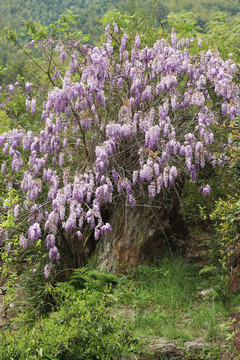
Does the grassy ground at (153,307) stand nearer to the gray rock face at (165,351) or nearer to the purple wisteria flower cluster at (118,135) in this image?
the gray rock face at (165,351)

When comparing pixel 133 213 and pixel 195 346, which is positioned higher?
pixel 133 213

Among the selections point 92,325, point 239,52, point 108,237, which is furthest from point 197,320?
point 239,52

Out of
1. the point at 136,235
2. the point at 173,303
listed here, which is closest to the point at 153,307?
the point at 173,303

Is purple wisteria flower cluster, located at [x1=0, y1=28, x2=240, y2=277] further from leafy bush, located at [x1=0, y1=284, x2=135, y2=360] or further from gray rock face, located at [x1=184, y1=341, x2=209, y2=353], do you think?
gray rock face, located at [x1=184, y1=341, x2=209, y2=353]

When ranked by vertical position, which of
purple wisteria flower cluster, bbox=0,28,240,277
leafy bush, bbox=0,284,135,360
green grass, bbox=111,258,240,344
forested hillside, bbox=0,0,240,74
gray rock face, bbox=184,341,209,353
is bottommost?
green grass, bbox=111,258,240,344

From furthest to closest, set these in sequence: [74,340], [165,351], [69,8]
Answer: [69,8], [165,351], [74,340]

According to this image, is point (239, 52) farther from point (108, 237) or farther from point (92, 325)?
point (92, 325)

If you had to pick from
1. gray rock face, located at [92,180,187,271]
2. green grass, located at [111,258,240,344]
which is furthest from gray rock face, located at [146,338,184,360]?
gray rock face, located at [92,180,187,271]

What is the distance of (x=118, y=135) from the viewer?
18.5ft

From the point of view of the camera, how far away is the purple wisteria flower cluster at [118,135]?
4984 mm

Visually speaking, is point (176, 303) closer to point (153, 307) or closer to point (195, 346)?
point (153, 307)

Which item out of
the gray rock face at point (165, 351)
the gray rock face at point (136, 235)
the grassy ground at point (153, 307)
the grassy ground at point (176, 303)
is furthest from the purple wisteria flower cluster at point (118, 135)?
the gray rock face at point (165, 351)

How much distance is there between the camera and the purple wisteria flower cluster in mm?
4984

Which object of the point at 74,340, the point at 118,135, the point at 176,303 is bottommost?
the point at 176,303
